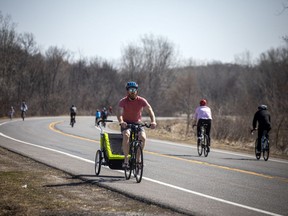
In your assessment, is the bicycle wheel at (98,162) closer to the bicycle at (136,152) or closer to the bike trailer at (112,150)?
the bike trailer at (112,150)

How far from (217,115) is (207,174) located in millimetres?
17948

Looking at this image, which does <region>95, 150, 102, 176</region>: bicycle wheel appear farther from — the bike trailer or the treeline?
the treeline

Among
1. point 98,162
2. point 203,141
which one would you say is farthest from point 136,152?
point 203,141

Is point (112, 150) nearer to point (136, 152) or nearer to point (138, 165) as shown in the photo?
point (136, 152)

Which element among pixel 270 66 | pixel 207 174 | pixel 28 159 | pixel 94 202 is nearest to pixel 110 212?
pixel 94 202

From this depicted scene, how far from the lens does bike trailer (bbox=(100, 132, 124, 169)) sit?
9.37 meters

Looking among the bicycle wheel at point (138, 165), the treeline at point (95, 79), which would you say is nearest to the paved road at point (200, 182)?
the bicycle wheel at point (138, 165)

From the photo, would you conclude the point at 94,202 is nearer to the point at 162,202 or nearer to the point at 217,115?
the point at 162,202

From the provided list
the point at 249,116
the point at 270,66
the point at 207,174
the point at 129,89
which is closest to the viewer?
the point at 129,89

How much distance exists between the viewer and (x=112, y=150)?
9922mm

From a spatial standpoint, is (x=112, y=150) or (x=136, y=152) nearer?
(x=136, y=152)

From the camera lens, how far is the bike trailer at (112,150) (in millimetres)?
9367

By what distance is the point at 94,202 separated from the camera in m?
6.84

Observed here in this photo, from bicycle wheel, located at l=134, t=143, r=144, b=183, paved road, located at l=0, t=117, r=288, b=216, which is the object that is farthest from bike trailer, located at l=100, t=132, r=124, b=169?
bicycle wheel, located at l=134, t=143, r=144, b=183
